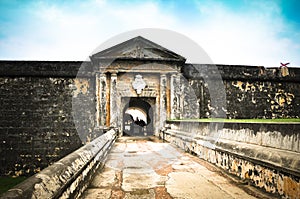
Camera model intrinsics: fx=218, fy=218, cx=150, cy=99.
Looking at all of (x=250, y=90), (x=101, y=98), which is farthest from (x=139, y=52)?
(x=250, y=90)

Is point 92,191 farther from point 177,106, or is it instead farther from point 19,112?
point 19,112

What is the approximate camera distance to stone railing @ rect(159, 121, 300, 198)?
189 cm

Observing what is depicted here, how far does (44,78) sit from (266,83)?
35.9 ft

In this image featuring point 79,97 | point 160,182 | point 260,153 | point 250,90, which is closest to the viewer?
point 260,153

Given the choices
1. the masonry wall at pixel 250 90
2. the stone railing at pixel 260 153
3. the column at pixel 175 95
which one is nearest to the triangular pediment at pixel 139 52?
the column at pixel 175 95

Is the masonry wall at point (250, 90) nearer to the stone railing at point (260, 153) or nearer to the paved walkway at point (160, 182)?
the stone railing at point (260, 153)

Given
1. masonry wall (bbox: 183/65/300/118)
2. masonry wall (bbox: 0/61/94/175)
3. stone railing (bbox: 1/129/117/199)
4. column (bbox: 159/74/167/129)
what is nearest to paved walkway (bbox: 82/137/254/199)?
stone railing (bbox: 1/129/117/199)

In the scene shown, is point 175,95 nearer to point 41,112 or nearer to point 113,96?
point 113,96

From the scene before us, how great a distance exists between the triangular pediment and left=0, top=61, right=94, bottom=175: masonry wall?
5.45ft

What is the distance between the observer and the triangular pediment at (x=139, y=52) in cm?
950

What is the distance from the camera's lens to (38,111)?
988 cm

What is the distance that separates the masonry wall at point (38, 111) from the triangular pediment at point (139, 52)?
166cm

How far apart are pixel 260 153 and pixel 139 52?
7.93 metres

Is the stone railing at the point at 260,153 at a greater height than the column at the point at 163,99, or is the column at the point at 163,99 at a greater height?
the column at the point at 163,99
